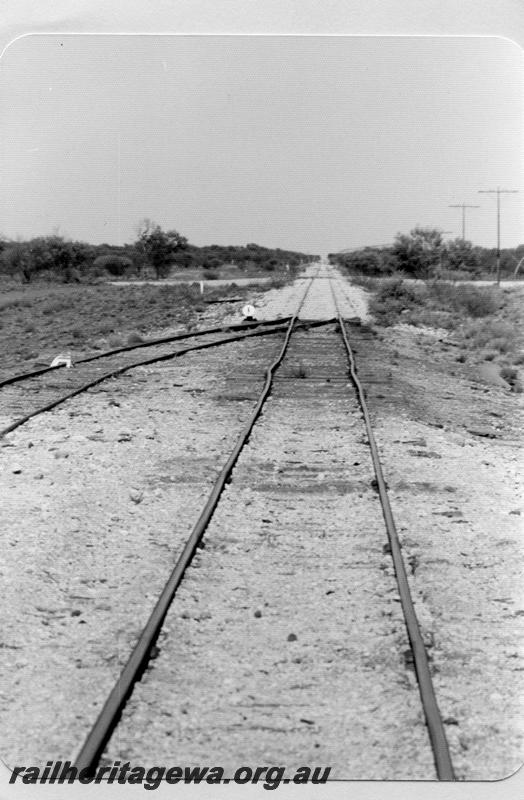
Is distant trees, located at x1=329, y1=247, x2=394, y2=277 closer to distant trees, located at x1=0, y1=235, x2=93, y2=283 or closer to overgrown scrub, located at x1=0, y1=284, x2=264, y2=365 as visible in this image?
overgrown scrub, located at x1=0, y1=284, x2=264, y2=365

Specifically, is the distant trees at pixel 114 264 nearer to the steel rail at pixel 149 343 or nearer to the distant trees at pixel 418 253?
the distant trees at pixel 418 253

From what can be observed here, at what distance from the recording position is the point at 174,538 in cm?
584

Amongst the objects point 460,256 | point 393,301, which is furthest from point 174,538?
point 460,256

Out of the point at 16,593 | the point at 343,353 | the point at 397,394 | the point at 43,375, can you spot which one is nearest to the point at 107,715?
the point at 16,593

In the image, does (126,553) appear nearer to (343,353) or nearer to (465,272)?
(343,353)

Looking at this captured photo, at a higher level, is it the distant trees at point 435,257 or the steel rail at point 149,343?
the distant trees at point 435,257

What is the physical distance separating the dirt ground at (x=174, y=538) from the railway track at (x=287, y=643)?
6 centimetres

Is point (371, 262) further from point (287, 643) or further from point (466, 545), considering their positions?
point (287, 643)

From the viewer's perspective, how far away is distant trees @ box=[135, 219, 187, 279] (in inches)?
→ 2344

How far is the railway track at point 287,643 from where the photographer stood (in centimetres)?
340

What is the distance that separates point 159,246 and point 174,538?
186ft

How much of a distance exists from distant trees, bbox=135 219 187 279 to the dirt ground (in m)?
48.4

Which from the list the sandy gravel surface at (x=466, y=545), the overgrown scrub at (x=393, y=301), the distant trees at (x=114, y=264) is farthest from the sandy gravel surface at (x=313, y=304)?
the distant trees at (x=114, y=264)

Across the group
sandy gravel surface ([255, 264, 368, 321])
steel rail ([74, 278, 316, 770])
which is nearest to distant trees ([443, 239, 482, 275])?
sandy gravel surface ([255, 264, 368, 321])
